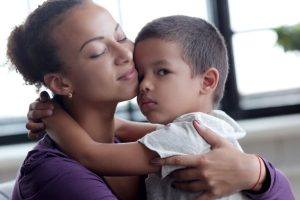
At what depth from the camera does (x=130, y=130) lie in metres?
1.66

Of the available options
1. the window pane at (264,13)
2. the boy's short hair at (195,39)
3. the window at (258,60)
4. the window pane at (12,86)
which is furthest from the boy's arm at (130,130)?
the window pane at (264,13)

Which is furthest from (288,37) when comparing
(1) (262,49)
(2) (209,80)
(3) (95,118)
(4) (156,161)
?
(4) (156,161)

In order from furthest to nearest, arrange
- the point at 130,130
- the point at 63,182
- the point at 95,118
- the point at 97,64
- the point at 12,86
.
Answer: the point at 12,86
the point at 130,130
the point at 95,118
the point at 97,64
the point at 63,182

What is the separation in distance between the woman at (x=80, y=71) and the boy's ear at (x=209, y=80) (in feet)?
0.48

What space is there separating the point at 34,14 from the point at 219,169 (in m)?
0.57

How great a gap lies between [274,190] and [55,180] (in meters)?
0.53

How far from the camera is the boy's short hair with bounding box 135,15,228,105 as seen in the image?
135cm

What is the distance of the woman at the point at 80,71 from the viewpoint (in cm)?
127

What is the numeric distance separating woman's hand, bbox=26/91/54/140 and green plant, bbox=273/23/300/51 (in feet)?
5.61

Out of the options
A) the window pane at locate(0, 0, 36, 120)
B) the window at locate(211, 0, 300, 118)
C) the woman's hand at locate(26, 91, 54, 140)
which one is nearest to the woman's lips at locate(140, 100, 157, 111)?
the woman's hand at locate(26, 91, 54, 140)

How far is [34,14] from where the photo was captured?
1.35 meters

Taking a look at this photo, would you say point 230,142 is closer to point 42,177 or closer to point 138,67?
point 138,67

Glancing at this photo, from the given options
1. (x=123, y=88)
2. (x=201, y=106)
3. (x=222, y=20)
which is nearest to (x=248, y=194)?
(x=201, y=106)

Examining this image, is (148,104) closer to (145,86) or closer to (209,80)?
(145,86)
